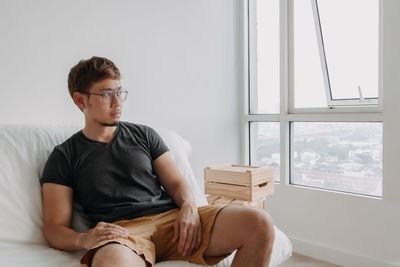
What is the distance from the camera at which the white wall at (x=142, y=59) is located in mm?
1993

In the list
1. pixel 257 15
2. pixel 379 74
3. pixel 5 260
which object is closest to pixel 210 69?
pixel 257 15

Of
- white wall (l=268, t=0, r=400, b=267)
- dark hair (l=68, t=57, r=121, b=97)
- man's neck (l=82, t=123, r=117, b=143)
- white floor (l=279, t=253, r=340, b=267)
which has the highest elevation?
dark hair (l=68, t=57, r=121, b=97)

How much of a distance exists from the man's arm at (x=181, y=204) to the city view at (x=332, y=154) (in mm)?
1434

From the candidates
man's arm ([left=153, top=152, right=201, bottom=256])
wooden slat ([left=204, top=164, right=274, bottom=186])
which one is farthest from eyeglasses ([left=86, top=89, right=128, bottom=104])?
wooden slat ([left=204, top=164, right=274, bottom=186])

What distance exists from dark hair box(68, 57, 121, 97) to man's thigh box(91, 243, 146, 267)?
0.70 m

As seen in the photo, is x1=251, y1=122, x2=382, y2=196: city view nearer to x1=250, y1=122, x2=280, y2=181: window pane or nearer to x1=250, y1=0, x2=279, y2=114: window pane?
x1=250, y1=122, x2=280, y2=181: window pane

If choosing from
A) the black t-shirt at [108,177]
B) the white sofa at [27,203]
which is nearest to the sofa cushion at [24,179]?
the white sofa at [27,203]

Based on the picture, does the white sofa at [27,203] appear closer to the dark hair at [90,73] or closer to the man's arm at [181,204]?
the man's arm at [181,204]

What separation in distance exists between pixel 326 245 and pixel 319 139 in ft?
2.45

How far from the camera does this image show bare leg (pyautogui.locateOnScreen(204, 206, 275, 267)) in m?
1.38

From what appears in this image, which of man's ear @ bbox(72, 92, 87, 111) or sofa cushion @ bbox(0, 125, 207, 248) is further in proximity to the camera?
man's ear @ bbox(72, 92, 87, 111)

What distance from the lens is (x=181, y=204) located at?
5.25 feet

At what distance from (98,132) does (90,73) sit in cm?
25

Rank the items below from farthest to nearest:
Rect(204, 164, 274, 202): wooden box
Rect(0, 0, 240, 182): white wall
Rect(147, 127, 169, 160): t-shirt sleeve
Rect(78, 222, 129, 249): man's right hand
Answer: Rect(204, 164, 274, 202): wooden box → Rect(0, 0, 240, 182): white wall → Rect(147, 127, 169, 160): t-shirt sleeve → Rect(78, 222, 129, 249): man's right hand
